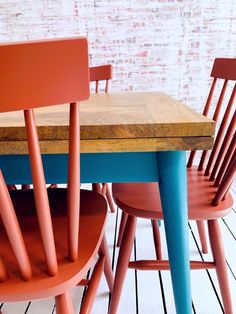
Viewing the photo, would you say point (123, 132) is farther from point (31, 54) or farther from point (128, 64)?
point (128, 64)

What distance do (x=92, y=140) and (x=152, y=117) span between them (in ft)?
0.59

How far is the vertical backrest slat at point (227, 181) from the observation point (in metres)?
0.94

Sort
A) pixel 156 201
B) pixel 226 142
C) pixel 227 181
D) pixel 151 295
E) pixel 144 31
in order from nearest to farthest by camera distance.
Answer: pixel 227 181
pixel 156 201
pixel 226 142
pixel 151 295
pixel 144 31

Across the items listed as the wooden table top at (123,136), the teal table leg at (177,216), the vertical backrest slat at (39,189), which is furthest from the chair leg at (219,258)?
the vertical backrest slat at (39,189)

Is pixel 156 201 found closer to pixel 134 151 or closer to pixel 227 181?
pixel 227 181

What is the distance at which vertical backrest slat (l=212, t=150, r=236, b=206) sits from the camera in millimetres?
937

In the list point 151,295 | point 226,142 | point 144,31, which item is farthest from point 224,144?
point 144,31

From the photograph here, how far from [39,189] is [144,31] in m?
2.45

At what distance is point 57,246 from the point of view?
791 mm

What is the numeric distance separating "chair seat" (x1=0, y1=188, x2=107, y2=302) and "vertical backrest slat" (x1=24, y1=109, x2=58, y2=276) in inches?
1.5

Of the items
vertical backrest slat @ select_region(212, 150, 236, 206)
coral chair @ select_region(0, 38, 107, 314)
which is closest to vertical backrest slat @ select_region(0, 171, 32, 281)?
coral chair @ select_region(0, 38, 107, 314)

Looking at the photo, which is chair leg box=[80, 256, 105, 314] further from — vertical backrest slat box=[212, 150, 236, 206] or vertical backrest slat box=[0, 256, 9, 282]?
vertical backrest slat box=[212, 150, 236, 206]

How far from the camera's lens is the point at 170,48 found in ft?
8.98

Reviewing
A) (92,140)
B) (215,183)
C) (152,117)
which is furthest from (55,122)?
(215,183)
